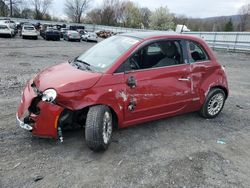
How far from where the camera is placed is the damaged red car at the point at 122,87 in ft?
11.1

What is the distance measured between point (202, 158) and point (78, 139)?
1962 mm

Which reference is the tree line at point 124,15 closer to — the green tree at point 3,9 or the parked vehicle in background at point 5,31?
the green tree at point 3,9

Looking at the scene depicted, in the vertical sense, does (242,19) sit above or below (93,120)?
above

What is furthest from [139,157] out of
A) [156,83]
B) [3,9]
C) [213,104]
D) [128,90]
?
[3,9]

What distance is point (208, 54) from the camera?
15.9 ft

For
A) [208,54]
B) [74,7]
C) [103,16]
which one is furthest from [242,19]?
[208,54]

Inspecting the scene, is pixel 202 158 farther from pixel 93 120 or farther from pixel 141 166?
pixel 93 120

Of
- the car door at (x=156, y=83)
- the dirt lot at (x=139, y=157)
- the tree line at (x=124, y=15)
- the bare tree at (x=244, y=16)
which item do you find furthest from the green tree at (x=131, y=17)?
the dirt lot at (x=139, y=157)

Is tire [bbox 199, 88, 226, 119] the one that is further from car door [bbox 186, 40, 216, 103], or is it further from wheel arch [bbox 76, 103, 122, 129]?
wheel arch [bbox 76, 103, 122, 129]

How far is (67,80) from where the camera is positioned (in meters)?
3.46

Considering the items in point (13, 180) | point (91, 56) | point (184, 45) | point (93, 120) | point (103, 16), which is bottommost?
point (13, 180)

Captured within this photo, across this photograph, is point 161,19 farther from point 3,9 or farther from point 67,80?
point 67,80

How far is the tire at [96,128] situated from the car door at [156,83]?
0.47 metres

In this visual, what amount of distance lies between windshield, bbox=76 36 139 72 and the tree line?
198ft
